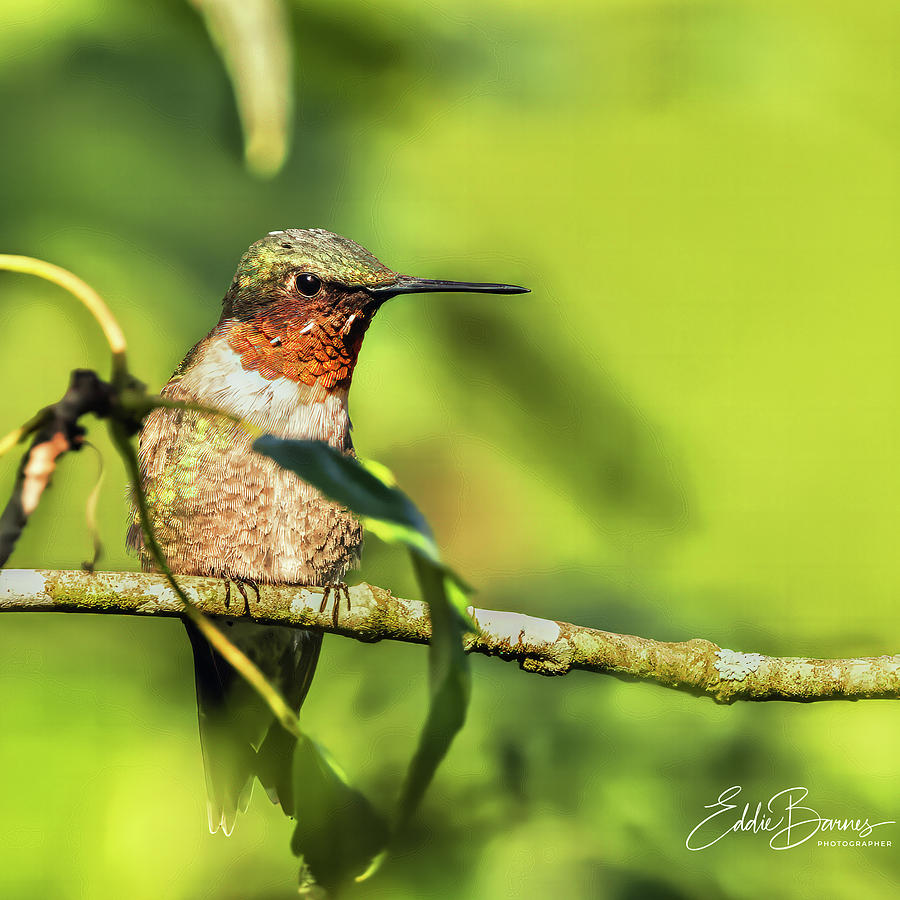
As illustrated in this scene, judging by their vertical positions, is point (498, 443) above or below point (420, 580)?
above

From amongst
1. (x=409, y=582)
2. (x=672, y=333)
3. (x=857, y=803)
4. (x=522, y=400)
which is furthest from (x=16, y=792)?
(x=672, y=333)

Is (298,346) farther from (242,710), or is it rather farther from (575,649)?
(575,649)

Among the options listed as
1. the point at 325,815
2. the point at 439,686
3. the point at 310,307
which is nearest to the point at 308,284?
the point at 310,307

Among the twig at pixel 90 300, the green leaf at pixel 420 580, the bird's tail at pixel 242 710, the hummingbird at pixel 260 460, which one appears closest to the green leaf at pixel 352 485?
the green leaf at pixel 420 580

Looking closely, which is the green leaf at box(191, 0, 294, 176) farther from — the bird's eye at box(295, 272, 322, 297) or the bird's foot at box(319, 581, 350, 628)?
the bird's eye at box(295, 272, 322, 297)

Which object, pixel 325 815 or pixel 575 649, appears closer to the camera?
pixel 325 815

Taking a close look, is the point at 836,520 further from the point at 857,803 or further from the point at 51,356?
the point at 51,356
